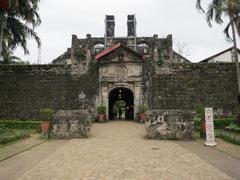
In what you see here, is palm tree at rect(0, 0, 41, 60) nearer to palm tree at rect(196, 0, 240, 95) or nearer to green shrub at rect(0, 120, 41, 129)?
green shrub at rect(0, 120, 41, 129)

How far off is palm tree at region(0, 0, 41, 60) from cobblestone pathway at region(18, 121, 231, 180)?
11115 millimetres

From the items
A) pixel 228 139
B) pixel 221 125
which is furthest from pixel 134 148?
pixel 221 125

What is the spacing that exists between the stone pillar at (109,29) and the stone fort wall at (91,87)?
73.8ft

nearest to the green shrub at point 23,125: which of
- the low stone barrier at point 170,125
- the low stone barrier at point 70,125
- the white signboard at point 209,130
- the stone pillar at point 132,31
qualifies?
the low stone barrier at point 70,125

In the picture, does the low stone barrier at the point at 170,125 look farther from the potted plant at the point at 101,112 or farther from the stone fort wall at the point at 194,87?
the stone fort wall at the point at 194,87

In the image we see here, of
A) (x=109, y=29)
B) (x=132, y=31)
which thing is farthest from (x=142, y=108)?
(x=109, y=29)

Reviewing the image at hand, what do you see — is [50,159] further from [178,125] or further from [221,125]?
[221,125]

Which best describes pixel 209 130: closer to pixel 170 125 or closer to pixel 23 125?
pixel 170 125

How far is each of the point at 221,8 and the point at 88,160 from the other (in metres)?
12.5

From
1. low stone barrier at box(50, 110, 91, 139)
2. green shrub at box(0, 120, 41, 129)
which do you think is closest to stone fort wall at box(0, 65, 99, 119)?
green shrub at box(0, 120, 41, 129)

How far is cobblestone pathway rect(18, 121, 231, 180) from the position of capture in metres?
5.55

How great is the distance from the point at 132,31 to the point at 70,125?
33667 millimetres

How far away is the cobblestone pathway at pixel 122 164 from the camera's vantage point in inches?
219

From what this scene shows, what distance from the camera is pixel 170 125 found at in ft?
37.0
